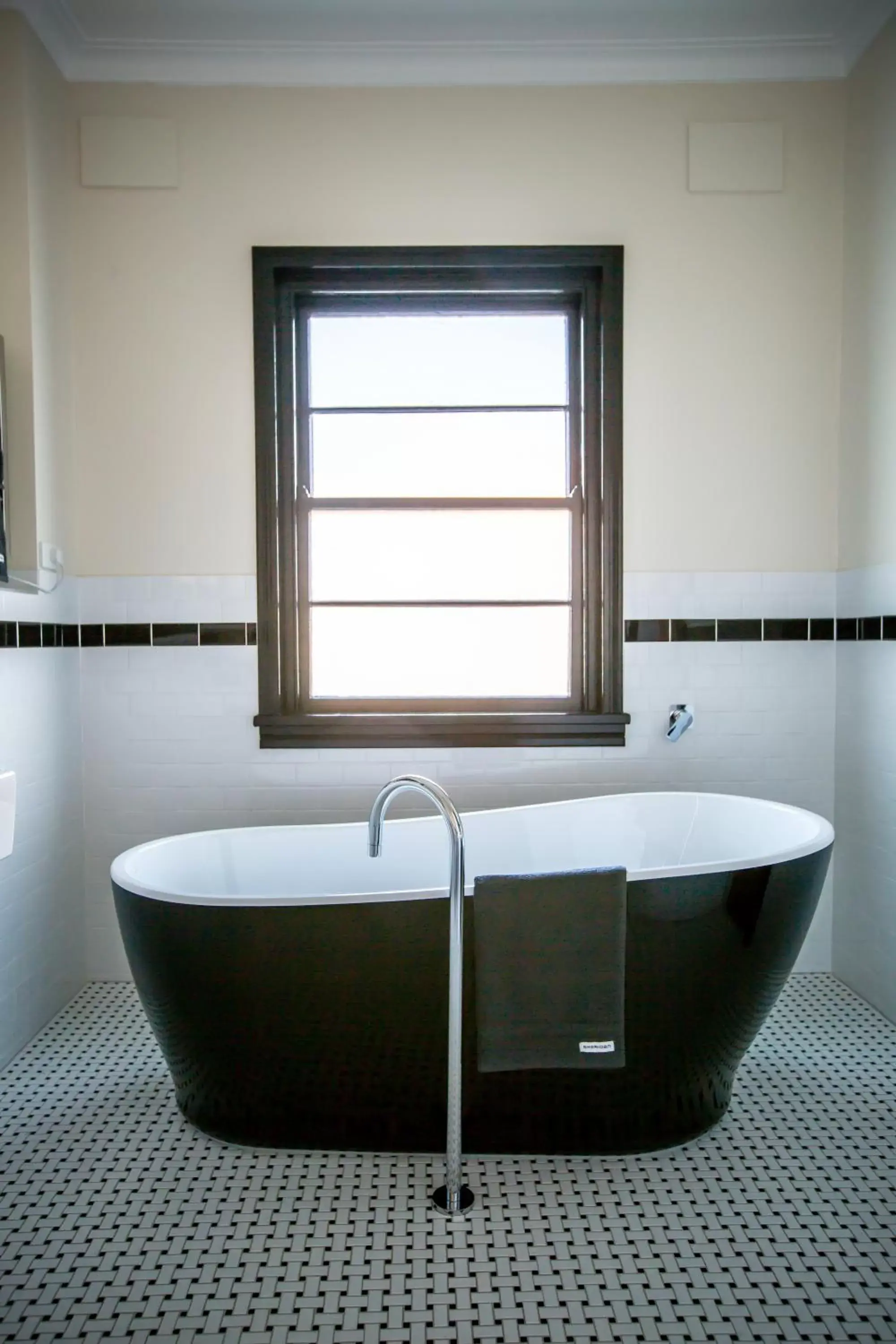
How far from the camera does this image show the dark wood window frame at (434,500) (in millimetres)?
2943

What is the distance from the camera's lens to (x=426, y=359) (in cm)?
309

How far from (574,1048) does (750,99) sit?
116 inches

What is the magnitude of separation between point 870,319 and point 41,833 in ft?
9.86

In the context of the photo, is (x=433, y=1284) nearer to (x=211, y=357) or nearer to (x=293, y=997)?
(x=293, y=997)

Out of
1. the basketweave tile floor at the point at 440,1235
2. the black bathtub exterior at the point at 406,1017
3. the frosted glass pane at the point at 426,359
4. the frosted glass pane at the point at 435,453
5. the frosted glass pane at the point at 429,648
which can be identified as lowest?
the basketweave tile floor at the point at 440,1235

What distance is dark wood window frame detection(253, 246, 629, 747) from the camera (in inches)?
116

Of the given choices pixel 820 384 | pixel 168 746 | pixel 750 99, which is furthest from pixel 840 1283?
pixel 750 99

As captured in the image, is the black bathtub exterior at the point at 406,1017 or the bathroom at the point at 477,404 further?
the bathroom at the point at 477,404

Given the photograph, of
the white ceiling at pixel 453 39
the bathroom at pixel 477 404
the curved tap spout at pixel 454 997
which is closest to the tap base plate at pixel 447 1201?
the curved tap spout at pixel 454 997

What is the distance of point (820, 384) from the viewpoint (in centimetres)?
300

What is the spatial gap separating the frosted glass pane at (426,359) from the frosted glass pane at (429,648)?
724mm

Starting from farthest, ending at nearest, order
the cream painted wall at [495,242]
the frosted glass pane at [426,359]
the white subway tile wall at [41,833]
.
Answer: the frosted glass pane at [426,359], the cream painted wall at [495,242], the white subway tile wall at [41,833]

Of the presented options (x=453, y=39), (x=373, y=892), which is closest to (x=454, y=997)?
(x=373, y=892)

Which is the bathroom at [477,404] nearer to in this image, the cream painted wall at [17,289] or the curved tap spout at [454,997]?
the cream painted wall at [17,289]
